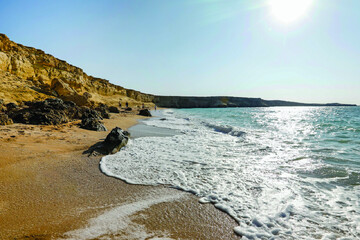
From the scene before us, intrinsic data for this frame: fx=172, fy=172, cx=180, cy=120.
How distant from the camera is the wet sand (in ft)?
7.88

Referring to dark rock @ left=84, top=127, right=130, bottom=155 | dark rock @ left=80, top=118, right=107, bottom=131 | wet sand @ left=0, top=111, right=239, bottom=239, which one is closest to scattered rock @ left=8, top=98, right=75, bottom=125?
dark rock @ left=80, top=118, right=107, bottom=131

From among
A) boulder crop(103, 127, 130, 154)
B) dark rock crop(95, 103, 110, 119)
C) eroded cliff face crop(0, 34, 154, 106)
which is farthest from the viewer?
eroded cliff face crop(0, 34, 154, 106)

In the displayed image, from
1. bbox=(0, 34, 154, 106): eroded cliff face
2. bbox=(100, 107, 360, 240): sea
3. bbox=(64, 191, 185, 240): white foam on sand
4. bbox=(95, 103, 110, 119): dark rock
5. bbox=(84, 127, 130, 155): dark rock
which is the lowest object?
bbox=(100, 107, 360, 240): sea

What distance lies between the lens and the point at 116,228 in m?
2.49

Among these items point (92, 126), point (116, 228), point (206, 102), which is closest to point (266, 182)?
point (116, 228)

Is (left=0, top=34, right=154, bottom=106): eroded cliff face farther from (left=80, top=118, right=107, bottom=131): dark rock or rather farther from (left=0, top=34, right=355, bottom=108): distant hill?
(left=80, top=118, right=107, bottom=131): dark rock

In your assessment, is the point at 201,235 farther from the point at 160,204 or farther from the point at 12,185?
the point at 12,185

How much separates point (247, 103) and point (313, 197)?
5411 inches

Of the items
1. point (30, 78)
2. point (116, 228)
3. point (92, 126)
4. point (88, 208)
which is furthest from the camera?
point (30, 78)

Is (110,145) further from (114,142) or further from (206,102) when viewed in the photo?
(206,102)

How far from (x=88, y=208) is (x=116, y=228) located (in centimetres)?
76

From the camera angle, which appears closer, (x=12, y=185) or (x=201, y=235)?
(x=201, y=235)

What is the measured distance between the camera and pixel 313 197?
3615 millimetres

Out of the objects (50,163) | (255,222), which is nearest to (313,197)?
(255,222)
